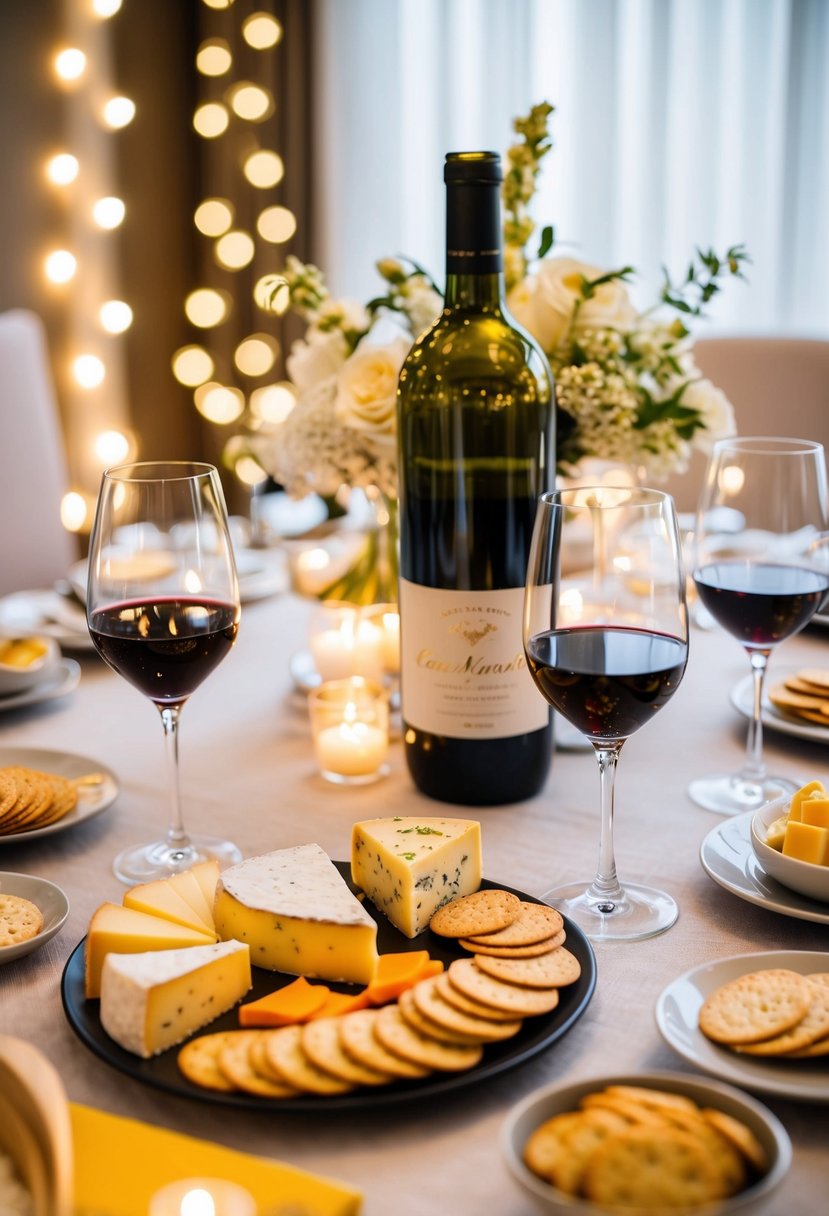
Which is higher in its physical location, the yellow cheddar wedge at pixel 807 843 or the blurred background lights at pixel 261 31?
the blurred background lights at pixel 261 31

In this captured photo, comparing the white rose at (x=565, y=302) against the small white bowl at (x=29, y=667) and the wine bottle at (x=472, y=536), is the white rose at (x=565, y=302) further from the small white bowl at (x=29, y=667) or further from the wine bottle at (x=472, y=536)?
the small white bowl at (x=29, y=667)

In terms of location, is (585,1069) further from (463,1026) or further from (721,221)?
(721,221)

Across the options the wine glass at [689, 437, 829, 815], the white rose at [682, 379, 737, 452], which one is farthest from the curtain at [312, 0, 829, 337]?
the wine glass at [689, 437, 829, 815]

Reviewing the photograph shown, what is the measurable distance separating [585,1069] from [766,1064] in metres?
0.11

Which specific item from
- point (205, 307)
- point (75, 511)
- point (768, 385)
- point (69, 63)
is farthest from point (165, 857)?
point (205, 307)

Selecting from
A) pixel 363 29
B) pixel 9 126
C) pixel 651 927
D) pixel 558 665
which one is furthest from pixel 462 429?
pixel 363 29

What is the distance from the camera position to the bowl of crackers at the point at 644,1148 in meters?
0.55

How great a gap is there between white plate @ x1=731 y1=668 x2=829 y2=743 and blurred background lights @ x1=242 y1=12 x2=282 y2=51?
315 centimetres

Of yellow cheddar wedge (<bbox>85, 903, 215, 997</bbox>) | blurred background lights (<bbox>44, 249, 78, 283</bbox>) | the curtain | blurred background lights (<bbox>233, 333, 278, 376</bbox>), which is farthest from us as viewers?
blurred background lights (<bbox>233, 333, 278, 376</bbox>)

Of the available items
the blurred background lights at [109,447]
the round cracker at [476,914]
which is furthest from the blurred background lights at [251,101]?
the round cracker at [476,914]

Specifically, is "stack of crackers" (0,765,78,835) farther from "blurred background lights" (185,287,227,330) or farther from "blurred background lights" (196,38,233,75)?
"blurred background lights" (196,38,233,75)

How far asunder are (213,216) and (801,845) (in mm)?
3651

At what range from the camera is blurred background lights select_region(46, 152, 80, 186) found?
140 inches

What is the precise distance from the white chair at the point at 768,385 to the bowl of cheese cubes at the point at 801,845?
1709 millimetres
